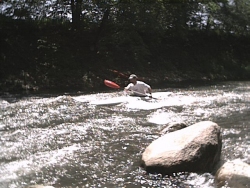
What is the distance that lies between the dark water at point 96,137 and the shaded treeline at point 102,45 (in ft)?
15.1

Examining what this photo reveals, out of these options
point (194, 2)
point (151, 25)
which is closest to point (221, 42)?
point (194, 2)

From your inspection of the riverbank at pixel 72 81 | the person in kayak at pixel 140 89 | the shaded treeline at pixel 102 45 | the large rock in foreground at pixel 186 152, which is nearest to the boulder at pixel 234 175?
the large rock in foreground at pixel 186 152

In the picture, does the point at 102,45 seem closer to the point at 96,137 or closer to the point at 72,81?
the point at 72,81

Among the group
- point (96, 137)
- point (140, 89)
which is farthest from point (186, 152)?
point (140, 89)

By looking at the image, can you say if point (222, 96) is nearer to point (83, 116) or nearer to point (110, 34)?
point (83, 116)

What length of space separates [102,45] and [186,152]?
13818 mm

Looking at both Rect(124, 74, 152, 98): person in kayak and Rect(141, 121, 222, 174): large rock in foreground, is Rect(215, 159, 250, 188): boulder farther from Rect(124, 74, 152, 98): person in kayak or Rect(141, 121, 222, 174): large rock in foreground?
Rect(124, 74, 152, 98): person in kayak

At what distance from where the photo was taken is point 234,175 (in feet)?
13.6

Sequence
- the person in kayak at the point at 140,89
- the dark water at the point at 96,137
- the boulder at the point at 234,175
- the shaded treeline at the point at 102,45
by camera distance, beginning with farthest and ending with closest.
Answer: the shaded treeline at the point at 102,45 < the person in kayak at the point at 140,89 < the dark water at the point at 96,137 < the boulder at the point at 234,175

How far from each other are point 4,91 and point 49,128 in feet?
22.6

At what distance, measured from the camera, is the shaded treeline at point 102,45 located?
15172 mm

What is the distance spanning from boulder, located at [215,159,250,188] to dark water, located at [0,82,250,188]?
6.6 inches

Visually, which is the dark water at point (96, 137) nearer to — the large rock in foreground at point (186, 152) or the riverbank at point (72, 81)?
the large rock in foreground at point (186, 152)

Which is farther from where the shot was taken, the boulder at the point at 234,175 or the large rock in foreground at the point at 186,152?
the large rock in foreground at the point at 186,152
